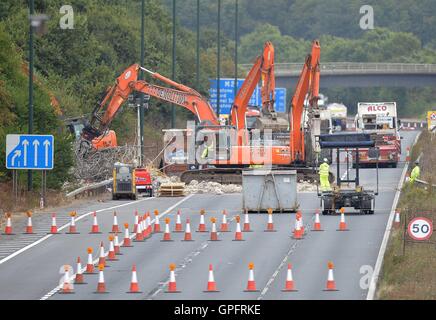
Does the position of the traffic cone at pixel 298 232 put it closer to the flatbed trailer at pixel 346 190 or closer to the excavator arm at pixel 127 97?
the flatbed trailer at pixel 346 190

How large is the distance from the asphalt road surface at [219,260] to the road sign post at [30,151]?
268 centimetres

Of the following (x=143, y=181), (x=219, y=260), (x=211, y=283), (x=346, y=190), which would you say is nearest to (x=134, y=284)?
(x=211, y=283)

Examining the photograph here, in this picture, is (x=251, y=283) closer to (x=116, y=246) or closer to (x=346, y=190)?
(x=116, y=246)

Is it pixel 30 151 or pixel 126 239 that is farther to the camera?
pixel 30 151

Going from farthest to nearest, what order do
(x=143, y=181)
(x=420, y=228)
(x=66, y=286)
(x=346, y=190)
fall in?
(x=143, y=181)
(x=346, y=190)
(x=420, y=228)
(x=66, y=286)

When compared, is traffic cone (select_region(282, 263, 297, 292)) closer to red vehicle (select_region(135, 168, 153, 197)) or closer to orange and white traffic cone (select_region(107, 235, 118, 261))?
orange and white traffic cone (select_region(107, 235, 118, 261))

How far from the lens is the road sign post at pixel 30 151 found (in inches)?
1977

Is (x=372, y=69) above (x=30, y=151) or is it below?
above

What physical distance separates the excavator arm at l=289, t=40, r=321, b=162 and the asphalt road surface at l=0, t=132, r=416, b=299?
13.1 metres

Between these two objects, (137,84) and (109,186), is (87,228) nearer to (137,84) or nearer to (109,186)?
(109,186)

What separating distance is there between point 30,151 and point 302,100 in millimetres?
16204

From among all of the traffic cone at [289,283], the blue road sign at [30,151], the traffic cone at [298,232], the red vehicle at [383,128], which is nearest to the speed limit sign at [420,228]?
the traffic cone at [289,283]

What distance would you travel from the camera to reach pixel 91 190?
197 feet

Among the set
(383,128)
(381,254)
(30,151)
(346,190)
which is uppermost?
(383,128)
